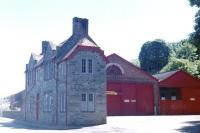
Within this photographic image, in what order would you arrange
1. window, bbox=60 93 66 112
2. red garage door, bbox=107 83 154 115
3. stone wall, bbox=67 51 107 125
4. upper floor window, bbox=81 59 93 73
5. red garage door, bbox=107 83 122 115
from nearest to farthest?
1. stone wall, bbox=67 51 107 125
2. window, bbox=60 93 66 112
3. upper floor window, bbox=81 59 93 73
4. red garage door, bbox=107 83 122 115
5. red garage door, bbox=107 83 154 115

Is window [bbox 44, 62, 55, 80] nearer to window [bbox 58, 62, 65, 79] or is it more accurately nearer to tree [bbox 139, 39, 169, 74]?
window [bbox 58, 62, 65, 79]

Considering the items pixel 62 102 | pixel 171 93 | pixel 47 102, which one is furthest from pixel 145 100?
pixel 62 102

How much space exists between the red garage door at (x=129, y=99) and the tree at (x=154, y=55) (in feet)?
114

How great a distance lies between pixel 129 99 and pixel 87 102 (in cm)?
1361

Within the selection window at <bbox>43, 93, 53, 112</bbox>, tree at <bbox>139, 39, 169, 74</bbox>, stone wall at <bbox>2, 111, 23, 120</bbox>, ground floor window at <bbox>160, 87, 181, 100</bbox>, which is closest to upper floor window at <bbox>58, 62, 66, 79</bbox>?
window at <bbox>43, 93, 53, 112</bbox>

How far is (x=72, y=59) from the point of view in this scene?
3450 cm

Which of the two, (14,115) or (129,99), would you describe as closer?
(129,99)

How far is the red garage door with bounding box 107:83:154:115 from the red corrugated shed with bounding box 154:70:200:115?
199 cm

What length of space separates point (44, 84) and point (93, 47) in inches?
386

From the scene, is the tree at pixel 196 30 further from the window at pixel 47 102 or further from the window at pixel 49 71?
the window at pixel 47 102

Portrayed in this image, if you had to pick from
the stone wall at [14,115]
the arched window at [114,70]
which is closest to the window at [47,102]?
the arched window at [114,70]

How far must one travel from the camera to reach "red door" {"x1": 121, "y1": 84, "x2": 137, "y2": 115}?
46.8 m

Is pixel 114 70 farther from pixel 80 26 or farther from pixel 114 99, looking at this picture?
pixel 80 26

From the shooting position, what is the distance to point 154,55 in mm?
82688
